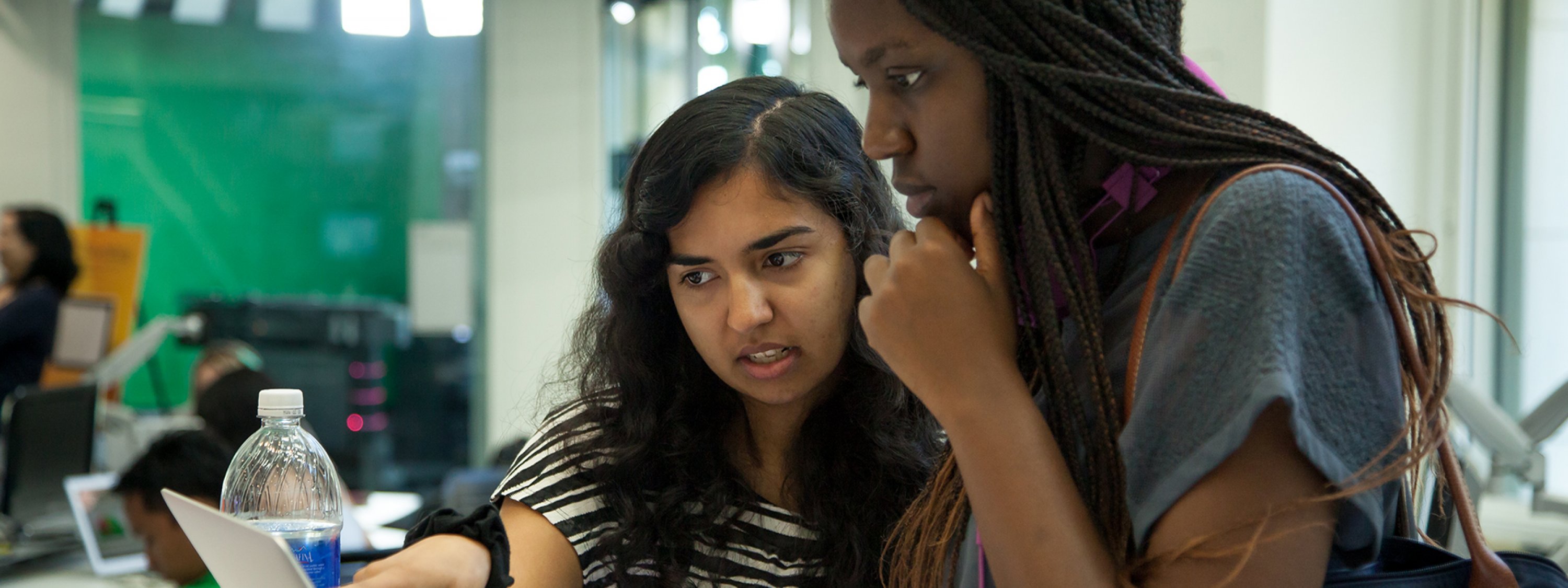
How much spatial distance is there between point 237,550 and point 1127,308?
0.69m

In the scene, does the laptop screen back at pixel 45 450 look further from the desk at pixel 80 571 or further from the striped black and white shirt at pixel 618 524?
the striped black and white shirt at pixel 618 524

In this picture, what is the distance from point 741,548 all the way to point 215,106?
6.76m

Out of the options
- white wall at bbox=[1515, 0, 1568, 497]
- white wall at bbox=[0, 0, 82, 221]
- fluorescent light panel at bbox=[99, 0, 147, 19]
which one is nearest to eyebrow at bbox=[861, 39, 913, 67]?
white wall at bbox=[1515, 0, 1568, 497]

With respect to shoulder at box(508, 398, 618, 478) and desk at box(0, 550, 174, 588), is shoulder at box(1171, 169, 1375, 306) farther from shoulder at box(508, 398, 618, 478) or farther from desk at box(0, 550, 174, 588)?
desk at box(0, 550, 174, 588)

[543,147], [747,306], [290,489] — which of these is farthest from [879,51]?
[543,147]

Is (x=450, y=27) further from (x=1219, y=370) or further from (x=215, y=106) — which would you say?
(x=1219, y=370)

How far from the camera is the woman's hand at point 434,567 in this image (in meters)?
1.06

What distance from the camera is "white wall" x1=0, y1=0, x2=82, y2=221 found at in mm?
6207

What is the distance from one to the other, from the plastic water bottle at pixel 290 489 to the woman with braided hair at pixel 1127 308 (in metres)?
0.58

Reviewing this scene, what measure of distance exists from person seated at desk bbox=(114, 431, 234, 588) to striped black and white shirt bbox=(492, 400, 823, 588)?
5.31 ft

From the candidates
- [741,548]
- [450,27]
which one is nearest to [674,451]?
[741,548]

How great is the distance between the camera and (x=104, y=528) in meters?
3.25

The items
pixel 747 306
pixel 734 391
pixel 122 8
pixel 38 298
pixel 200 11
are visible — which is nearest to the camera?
pixel 747 306

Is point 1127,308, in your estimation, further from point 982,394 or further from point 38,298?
point 38,298
